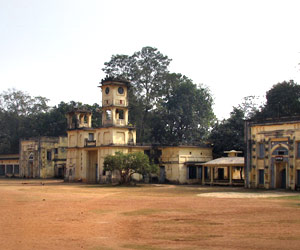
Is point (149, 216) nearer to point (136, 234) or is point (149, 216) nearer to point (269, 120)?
point (136, 234)

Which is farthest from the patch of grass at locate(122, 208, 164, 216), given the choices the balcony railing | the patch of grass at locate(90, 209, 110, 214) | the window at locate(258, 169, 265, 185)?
the balcony railing

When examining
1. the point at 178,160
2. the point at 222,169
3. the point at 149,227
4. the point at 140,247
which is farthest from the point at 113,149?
the point at 140,247

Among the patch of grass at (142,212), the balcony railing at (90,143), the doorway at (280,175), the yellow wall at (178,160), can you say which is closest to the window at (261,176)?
the doorway at (280,175)

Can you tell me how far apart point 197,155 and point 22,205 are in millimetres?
33020

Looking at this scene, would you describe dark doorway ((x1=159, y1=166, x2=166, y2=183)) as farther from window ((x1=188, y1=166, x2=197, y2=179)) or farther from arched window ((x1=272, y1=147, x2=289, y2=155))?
arched window ((x1=272, y1=147, x2=289, y2=155))

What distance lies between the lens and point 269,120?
38.8m

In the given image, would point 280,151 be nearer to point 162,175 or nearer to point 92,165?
point 162,175

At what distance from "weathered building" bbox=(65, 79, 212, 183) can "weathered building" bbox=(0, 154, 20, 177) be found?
2128cm

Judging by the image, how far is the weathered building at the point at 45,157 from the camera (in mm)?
68938

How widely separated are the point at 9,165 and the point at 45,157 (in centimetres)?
1202

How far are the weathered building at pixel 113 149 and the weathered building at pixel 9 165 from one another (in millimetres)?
21277

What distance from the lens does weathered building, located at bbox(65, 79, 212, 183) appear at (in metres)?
50.3

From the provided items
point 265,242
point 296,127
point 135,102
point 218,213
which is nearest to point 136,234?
point 265,242

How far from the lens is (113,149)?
49875mm
